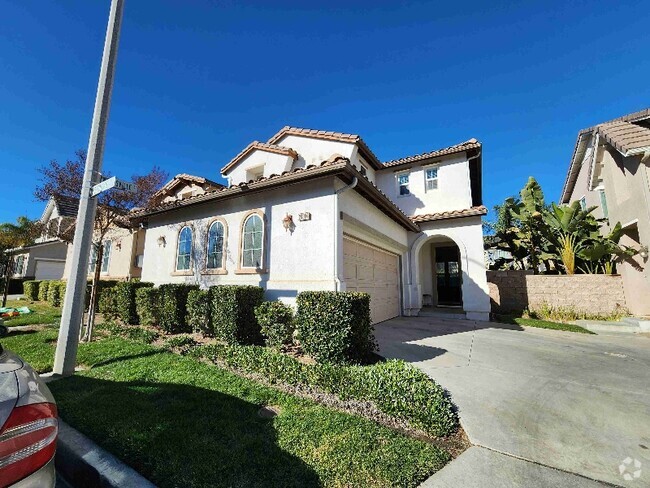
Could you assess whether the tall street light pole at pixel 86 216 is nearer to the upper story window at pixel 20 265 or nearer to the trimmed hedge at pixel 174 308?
the trimmed hedge at pixel 174 308

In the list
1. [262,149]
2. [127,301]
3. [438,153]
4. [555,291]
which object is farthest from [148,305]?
[555,291]

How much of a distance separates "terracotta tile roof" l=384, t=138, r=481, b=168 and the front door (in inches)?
238

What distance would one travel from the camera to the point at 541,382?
4969 mm

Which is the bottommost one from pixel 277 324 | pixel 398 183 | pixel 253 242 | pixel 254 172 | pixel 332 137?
pixel 277 324

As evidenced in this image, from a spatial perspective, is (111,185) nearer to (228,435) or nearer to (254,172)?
(228,435)

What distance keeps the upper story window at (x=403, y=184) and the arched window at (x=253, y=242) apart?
8896 millimetres

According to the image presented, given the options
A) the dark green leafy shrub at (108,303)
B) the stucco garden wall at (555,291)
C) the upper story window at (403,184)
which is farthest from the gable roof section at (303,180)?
the stucco garden wall at (555,291)

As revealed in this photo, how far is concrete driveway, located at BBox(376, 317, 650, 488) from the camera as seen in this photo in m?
2.69

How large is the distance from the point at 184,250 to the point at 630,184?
58.1 feet

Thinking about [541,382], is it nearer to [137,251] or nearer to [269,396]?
[269,396]

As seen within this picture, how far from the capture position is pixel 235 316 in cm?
686

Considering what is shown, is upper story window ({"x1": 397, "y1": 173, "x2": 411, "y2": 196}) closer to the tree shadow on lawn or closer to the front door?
the front door

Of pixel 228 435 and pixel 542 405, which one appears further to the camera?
pixel 542 405

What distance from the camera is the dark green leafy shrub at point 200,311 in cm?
758
